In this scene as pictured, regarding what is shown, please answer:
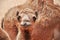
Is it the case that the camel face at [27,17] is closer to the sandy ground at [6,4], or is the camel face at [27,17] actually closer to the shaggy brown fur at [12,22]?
the shaggy brown fur at [12,22]

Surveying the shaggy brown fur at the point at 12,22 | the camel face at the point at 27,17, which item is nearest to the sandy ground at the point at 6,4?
the shaggy brown fur at the point at 12,22

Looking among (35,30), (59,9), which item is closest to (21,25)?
(35,30)

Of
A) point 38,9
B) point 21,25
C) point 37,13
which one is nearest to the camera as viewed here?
point 21,25

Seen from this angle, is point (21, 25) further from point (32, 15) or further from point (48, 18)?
point (48, 18)

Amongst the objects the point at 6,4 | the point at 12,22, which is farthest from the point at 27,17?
the point at 6,4

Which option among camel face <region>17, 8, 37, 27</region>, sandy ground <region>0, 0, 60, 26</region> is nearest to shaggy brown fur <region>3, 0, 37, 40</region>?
camel face <region>17, 8, 37, 27</region>

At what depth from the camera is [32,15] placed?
9.25 feet

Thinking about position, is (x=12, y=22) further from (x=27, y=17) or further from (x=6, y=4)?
(x=6, y=4)

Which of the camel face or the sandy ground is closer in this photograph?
the camel face

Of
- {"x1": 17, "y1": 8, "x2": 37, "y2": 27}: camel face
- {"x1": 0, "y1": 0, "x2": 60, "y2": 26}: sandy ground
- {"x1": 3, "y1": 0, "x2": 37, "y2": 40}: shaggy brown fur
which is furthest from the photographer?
{"x1": 0, "y1": 0, "x2": 60, "y2": 26}: sandy ground

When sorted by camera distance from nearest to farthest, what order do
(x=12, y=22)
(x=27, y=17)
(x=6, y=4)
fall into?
(x=27, y=17) < (x=12, y=22) < (x=6, y=4)

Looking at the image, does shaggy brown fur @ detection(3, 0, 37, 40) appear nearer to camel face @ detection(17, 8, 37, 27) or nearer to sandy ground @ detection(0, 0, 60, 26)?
camel face @ detection(17, 8, 37, 27)

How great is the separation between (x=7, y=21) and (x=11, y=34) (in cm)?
12

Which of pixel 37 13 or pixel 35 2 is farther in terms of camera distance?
pixel 35 2
